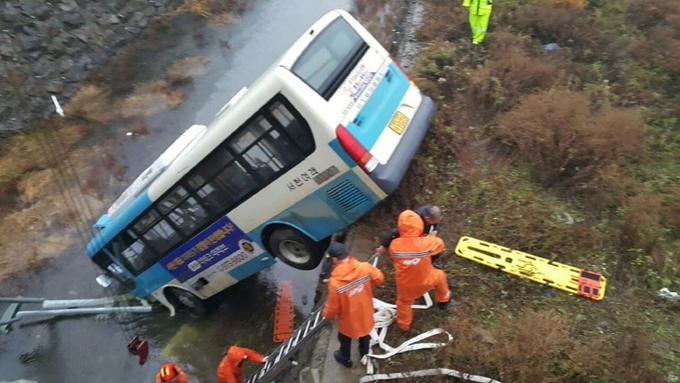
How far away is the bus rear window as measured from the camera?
603 centimetres

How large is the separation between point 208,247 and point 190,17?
42.3ft

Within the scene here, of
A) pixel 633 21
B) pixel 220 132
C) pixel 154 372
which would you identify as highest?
pixel 220 132

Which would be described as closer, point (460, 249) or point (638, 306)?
point (638, 306)

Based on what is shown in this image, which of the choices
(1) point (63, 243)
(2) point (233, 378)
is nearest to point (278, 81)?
(2) point (233, 378)

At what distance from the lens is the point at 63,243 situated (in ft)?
33.9

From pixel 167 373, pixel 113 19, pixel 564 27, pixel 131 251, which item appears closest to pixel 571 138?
→ pixel 564 27

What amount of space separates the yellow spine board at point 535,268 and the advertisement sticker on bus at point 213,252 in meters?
2.79

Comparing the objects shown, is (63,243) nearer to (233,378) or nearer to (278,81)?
(233,378)

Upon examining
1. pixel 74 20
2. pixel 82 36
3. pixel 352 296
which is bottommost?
pixel 82 36

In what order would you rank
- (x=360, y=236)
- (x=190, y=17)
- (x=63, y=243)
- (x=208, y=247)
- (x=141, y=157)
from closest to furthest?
(x=208, y=247) < (x=360, y=236) < (x=63, y=243) < (x=141, y=157) < (x=190, y=17)

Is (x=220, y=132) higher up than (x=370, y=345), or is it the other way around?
(x=220, y=132)

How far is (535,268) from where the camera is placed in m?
6.11

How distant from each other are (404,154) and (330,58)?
1469mm

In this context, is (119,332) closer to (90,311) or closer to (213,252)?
(90,311)
